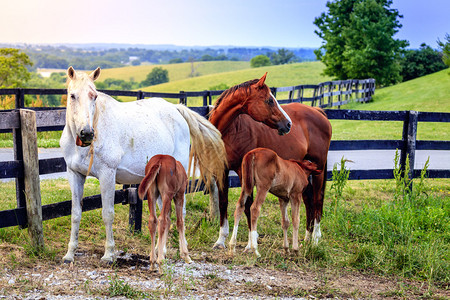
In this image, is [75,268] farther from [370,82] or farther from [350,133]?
[370,82]

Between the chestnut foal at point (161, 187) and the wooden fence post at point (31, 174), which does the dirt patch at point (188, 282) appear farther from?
the wooden fence post at point (31, 174)

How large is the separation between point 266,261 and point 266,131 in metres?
1.71

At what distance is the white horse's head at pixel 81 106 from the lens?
431cm

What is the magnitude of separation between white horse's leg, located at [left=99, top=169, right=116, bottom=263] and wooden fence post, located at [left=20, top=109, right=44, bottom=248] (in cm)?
83

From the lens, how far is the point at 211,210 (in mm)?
6785

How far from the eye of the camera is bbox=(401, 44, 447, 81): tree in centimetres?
4200

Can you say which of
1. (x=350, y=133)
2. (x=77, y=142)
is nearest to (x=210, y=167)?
(x=77, y=142)

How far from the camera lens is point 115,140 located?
16.2 feet

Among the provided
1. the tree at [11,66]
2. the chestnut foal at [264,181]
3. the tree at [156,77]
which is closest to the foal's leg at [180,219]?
the chestnut foal at [264,181]

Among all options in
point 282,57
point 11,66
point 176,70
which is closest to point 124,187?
point 11,66

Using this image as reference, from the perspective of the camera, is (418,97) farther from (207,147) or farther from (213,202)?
(207,147)

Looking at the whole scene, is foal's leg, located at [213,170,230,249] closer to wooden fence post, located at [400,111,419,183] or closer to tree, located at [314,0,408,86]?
wooden fence post, located at [400,111,419,183]

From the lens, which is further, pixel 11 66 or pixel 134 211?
pixel 11 66

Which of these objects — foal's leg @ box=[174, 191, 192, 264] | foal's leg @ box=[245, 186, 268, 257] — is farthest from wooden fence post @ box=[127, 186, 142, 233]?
foal's leg @ box=[245, 186, 268, 257]
